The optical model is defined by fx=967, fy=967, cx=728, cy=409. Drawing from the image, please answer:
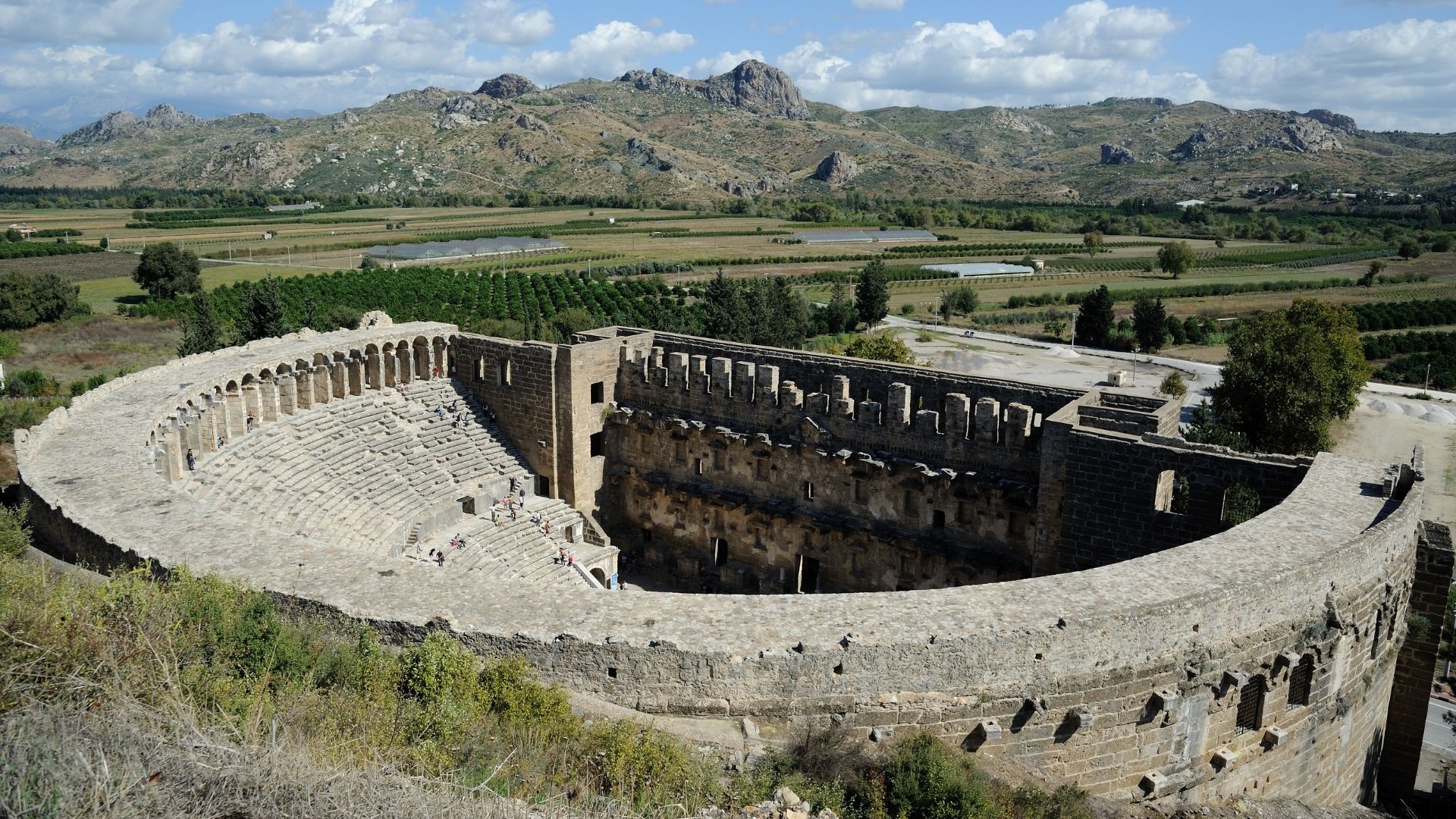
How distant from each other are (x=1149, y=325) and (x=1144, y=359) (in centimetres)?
286

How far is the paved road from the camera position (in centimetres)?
5034

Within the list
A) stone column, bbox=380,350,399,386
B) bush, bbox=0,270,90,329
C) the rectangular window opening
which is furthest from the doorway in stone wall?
bush, bbox=0,270,90,329

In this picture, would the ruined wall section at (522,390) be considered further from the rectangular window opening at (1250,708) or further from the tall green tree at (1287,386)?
the tall green tree at (1287,386)

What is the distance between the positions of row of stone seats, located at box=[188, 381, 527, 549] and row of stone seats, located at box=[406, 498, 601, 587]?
0.97 m

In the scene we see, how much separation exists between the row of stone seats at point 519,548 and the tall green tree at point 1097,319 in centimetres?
4789

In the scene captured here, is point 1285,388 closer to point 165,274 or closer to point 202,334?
point 202,334

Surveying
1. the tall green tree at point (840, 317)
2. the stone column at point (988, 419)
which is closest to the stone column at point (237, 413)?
the stone column at point (988, 419)

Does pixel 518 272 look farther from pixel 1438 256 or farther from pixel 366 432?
Answer: pixel 1438 256

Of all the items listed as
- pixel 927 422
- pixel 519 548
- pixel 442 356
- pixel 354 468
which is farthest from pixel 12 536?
pixel 927 422

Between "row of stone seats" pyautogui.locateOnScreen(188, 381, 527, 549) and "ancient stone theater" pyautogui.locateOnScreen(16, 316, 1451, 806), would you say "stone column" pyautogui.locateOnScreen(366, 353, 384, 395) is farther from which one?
"row of stone seats" pyautogui.locateOnScreen(188, 381, 527, 549)

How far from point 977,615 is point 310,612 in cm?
842

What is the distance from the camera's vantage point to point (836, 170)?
7357 inches

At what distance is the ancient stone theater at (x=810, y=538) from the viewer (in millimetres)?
11742

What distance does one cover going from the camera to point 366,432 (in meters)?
24.7
